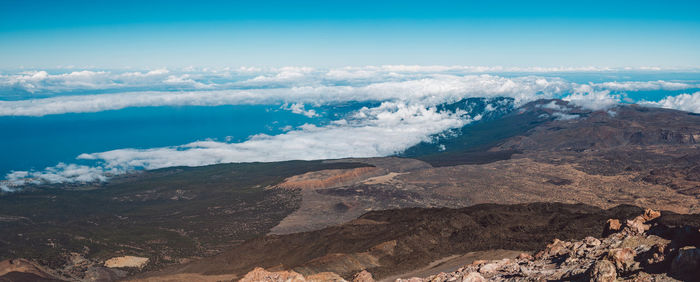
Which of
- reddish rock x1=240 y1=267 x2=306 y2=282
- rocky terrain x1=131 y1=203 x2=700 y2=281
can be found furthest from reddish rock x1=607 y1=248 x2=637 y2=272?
reddish rock x1=240 y1=267 x2=306 y2=282

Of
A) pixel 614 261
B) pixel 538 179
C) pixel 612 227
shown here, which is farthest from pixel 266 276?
pixel 538 179

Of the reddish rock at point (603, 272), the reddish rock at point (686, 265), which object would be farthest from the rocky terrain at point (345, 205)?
the reddish rock at point (686, 265)

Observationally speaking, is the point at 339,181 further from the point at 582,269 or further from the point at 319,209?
the point at 582,269

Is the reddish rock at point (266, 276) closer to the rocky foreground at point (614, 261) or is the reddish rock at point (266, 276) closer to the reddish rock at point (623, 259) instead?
the rocky foreground at point (614, 261)

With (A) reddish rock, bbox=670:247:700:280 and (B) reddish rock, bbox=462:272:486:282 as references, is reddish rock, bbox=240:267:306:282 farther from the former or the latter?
(A) reddish rock, bbox=670:247:700:280

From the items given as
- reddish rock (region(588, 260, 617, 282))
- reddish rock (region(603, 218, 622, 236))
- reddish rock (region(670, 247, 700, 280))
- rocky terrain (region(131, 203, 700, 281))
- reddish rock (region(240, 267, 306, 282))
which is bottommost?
rocky terrain (region(131, 203, 700, 281))

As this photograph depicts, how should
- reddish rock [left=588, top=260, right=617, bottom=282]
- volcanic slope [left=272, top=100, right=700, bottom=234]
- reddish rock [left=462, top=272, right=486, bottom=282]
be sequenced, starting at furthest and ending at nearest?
1. volcanic slope [left=272, top=100, right=700, bottom=234]
2. reddish rock [left=462, top=272, right=486, bottom=282]
3. reddish rock [left=588, top=260, right=617, bottom=282]
